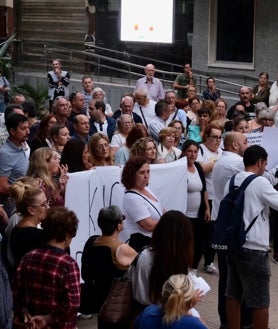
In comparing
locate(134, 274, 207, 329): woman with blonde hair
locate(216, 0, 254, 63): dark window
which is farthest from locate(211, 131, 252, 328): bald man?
locate(216, 0, 254, 63): dark window

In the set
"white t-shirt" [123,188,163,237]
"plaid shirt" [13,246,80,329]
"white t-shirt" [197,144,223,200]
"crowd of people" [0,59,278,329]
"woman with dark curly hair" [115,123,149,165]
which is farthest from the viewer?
"white t-shirt" [197,144,223,200]

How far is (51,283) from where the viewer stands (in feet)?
17.8

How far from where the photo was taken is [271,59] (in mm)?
19859

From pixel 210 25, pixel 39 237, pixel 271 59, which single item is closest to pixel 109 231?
pixel 39 237

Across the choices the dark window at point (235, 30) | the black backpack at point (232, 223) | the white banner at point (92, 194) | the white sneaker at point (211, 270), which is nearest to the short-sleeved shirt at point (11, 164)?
the white banner at point (92, 194)

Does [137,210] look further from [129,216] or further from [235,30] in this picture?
[235,30]

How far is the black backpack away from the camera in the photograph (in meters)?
7.02

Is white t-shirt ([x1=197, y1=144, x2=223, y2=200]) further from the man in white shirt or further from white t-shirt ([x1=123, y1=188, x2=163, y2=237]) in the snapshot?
white t-shirt ([x1=123, y1=188, x2=163, y2=237])

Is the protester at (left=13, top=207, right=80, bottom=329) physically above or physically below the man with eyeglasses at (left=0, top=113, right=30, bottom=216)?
below

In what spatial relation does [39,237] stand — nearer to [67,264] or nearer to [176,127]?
[67,264]

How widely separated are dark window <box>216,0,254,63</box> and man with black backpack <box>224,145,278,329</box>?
→ 549 inches

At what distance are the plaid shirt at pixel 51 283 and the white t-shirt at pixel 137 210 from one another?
1.55 m

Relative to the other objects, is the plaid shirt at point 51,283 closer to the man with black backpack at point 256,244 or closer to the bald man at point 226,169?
the man with black backpack at point 256,244

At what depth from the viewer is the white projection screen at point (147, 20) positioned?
22.2 m
